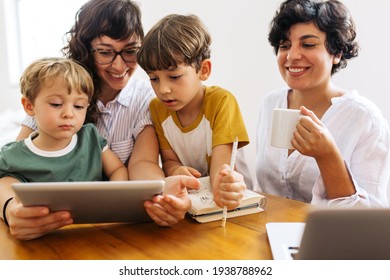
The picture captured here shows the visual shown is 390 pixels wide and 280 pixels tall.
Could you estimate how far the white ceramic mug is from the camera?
110 centimetres

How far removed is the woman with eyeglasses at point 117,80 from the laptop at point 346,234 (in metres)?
0.68

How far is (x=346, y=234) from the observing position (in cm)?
58

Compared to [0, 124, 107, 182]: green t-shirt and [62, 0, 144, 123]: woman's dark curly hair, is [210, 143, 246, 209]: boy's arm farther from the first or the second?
[62, 0, 144, 123]: woman's dark curly hair

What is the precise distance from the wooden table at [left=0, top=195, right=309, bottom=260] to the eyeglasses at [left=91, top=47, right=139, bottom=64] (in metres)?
0.61

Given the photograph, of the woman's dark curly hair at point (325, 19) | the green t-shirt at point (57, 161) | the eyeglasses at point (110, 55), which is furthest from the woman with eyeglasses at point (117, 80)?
the woman's dark curly hair at point (325, 19)

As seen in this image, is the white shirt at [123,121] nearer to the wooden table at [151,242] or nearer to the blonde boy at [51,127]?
the blonde boy at [51,127]

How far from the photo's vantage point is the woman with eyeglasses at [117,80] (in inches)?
51.8

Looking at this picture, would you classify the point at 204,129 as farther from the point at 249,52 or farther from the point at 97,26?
the point at 249,52

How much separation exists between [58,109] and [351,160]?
3.13ft
